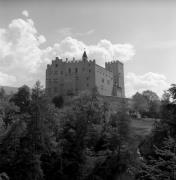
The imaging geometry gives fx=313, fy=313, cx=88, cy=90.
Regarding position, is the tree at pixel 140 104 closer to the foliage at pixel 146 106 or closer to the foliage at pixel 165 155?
the foliage at pixel 146 106

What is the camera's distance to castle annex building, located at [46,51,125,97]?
8400cm

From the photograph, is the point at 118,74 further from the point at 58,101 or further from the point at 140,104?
the point at 58,101

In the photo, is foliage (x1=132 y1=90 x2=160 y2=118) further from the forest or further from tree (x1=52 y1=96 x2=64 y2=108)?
the forest

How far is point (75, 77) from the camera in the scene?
85.9 m

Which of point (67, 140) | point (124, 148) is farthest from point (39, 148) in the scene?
point (124, 148)

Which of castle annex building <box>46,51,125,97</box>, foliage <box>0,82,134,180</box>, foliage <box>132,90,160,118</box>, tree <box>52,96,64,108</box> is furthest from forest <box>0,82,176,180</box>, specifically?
castle annex building <box>46,51,125,97</box>

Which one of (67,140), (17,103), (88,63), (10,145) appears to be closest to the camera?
(10,145)

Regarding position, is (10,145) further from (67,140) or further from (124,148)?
(124,148)

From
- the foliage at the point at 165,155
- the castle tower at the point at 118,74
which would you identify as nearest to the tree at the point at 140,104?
the castle tower at the point at 118,74

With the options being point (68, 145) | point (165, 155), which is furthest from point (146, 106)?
point (165, 155)

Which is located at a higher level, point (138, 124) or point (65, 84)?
point (65, 84)

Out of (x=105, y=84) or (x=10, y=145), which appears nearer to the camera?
(x=10, y=145)

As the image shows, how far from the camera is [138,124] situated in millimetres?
60031

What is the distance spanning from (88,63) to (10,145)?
174ft
